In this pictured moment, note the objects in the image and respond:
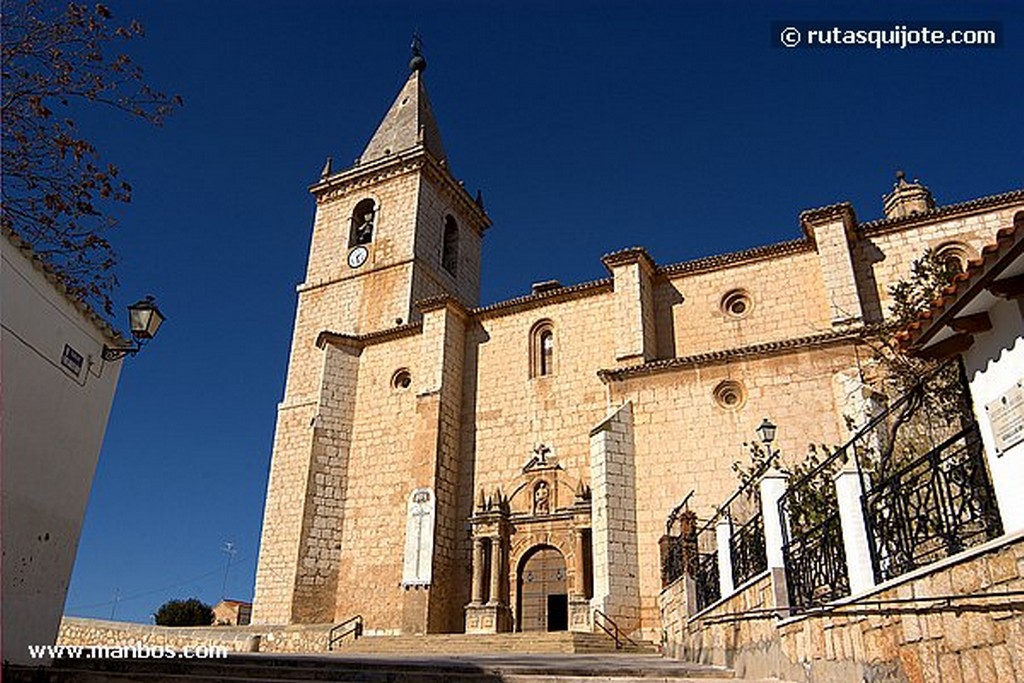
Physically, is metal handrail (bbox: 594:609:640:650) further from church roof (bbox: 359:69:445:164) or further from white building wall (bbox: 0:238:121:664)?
Result: church roof (bbox: 359:69:445:164)

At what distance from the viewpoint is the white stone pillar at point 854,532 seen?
166 inches

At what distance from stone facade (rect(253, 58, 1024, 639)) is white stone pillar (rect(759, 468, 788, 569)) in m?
7.47

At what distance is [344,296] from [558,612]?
13116 mm

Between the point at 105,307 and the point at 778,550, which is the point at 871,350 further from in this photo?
the point at 105,307

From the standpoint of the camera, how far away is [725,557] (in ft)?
23.8

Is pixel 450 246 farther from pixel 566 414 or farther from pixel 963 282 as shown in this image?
pixel 963 282

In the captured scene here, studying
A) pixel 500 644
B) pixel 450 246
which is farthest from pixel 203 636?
pixel 450 246

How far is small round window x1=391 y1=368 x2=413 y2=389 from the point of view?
19.9 meters

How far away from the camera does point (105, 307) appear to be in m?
6.64

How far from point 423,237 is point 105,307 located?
18029 millimetres

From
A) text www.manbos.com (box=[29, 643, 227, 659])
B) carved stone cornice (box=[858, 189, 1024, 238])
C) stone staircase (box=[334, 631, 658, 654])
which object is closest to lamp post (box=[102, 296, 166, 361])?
text www.manbos.com (box=[29, 643, 227, 659])

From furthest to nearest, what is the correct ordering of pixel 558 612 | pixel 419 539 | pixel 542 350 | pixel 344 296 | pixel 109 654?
pixel 344 296
pixel 542 350
pixel 419 539
pixel 558 612
pixel 109 654

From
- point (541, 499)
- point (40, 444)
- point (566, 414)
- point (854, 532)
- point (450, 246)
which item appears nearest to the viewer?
point (854, 532)

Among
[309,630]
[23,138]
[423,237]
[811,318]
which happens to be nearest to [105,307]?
[23,138]
